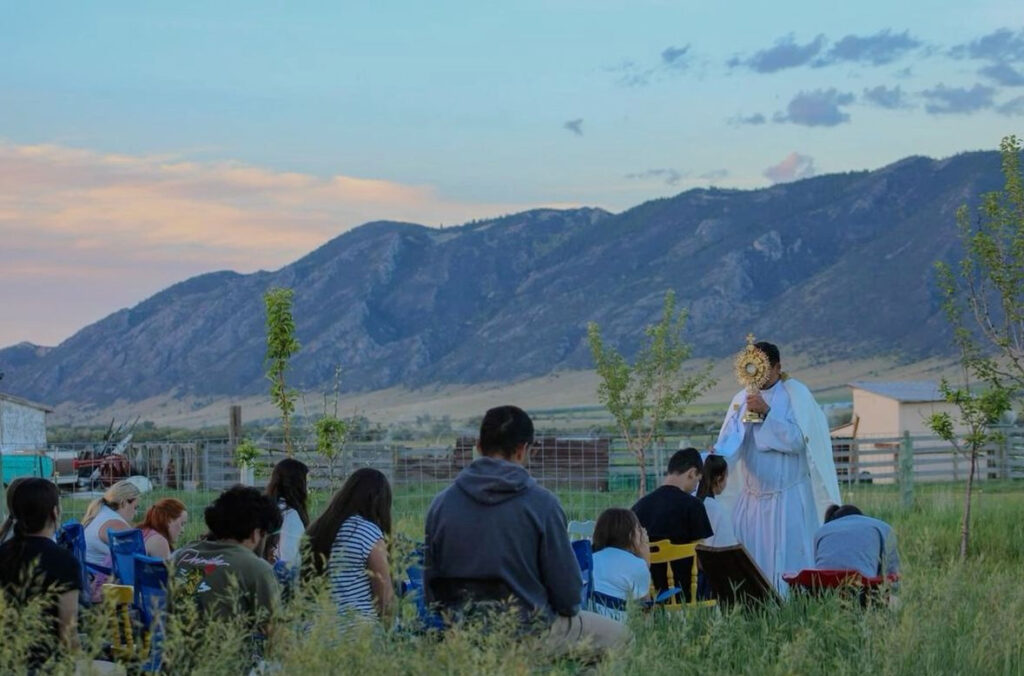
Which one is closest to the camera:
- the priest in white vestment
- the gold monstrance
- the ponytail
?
the ponytail

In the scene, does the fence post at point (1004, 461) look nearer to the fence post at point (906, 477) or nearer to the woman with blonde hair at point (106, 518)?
the fence post at point (906, 477)

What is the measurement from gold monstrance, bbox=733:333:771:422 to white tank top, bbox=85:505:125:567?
374 cm

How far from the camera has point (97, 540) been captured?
9.05 metres

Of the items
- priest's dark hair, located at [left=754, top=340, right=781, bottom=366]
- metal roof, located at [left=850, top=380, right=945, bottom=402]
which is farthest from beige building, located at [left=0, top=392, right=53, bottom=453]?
priest's dark hair, located at [left=754, top=340, right=781, bottom=366]

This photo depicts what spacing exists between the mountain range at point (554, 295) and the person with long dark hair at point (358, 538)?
358 feet

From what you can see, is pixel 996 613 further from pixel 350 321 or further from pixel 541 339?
pixel 350 321

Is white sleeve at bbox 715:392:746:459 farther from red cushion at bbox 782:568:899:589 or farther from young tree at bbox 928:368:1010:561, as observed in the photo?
young tree at bbox 928:368:1010:561

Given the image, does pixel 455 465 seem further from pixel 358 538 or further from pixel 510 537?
pixel 510 537

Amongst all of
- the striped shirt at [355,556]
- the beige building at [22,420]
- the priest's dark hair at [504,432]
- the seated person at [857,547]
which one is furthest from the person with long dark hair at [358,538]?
the beige building at [22,420]

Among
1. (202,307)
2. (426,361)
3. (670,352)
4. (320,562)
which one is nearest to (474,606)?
(320,562)

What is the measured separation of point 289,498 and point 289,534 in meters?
0.19

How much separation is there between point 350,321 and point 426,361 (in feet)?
38.1

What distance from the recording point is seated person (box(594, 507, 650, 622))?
24.8 ft

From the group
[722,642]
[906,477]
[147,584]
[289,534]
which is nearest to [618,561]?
[722,642]
